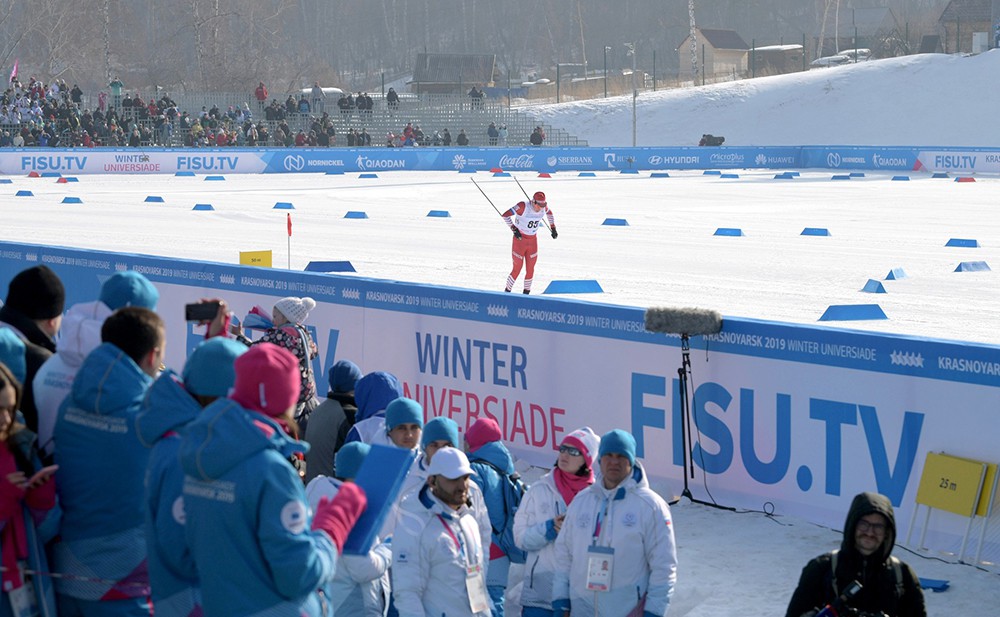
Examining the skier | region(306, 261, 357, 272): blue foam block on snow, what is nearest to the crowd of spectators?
region(306, 261, 357, 272): blue foam block on snow

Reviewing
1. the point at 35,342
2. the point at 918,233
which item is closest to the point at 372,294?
the point at 35,342

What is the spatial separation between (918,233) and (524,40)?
11013cm

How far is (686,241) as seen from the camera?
24234 mm

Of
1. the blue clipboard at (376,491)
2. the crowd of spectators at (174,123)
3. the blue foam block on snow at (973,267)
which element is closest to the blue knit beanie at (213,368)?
the blue clipboard at (376,491)

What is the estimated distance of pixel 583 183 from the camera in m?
42.3

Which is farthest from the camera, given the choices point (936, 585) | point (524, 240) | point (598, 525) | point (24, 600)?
point (524, 240)

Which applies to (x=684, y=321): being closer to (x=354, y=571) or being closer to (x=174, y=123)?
(x=354, y=571)

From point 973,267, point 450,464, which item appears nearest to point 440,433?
point 450,464

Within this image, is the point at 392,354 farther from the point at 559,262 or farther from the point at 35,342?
the point at 559,262

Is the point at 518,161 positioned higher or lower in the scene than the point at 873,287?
higher

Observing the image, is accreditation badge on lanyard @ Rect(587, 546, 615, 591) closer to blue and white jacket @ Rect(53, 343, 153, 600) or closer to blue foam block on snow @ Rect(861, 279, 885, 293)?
blue and white jacket @ Rect(53, 343, 153, 600)

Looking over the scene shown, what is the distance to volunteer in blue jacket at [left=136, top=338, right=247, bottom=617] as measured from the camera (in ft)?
14.0

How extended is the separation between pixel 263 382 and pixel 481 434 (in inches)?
110

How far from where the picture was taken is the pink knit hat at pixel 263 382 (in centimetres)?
391
